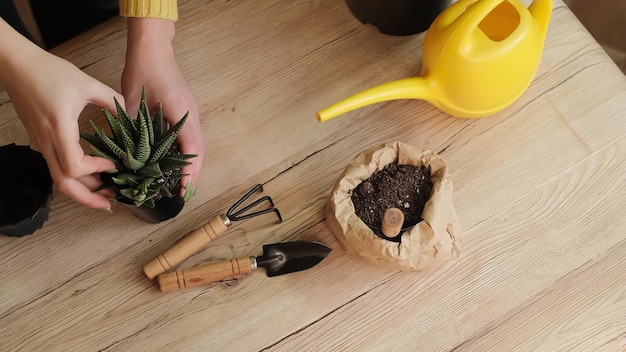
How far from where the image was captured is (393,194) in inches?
29.5

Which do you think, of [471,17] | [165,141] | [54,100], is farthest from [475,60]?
[54,100]

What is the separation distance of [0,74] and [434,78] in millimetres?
562

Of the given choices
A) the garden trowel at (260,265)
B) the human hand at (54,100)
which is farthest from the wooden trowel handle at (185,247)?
the human hand at (54,100)

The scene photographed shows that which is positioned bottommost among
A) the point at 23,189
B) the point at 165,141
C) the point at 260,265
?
the point at 260,265

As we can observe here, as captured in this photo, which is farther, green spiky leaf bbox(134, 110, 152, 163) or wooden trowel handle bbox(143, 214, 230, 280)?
wooden trowel handle bbox(143, 214, 230, 280)

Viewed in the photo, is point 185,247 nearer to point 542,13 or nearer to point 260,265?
point 260,265

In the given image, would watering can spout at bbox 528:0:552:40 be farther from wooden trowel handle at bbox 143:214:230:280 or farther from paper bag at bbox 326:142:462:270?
wooden trowel handle at bbox 143:214:230:280

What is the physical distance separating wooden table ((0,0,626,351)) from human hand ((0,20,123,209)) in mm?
127

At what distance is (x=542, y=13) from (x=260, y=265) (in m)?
0.52

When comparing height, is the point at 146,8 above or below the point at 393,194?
above

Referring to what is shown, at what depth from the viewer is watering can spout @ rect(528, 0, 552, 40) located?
826 mm

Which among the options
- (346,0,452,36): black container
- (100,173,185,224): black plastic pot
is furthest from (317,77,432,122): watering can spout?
(100,173,185,224): black plastic pot

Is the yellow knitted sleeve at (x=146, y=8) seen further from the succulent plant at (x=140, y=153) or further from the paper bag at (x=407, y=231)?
the paper bag at (x=407, y=231)

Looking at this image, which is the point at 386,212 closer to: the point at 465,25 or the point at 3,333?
the point at 465,25
